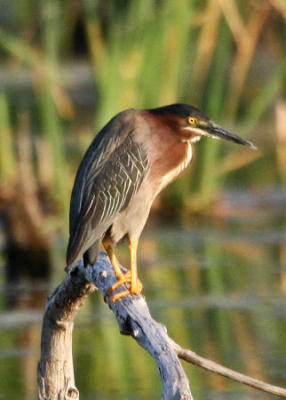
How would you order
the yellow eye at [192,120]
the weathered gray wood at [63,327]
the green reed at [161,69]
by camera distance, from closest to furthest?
the weathered gray wood at [63,327] → the yellow eye at [192,120] → the green reed at [161,69]

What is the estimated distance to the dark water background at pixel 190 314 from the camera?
6.84m

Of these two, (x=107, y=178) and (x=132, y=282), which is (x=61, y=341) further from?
(x=107, y=178)

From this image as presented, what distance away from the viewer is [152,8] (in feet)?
32.6

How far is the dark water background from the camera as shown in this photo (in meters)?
6.84

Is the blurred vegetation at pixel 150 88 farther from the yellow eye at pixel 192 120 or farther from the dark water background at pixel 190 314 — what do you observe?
the yellow eye at pixel 192 120

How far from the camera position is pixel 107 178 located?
4836mm

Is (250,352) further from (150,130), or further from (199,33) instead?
(199,33)

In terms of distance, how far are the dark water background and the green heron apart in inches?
76.2

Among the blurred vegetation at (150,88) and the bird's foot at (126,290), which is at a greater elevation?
the blurred vegetation at (150,88)

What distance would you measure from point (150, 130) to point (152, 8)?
5.23 metres

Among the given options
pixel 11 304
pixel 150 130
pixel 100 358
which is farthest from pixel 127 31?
pixel 150 130

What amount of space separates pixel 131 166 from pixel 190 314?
135 inches

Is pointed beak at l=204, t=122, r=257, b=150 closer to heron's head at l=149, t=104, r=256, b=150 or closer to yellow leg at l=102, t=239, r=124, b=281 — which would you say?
heron's head at l=149, t=104, r=256, b=150

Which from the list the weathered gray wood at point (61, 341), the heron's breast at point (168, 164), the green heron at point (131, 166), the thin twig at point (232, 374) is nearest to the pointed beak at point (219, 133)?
the green heron at point (131, 166)
